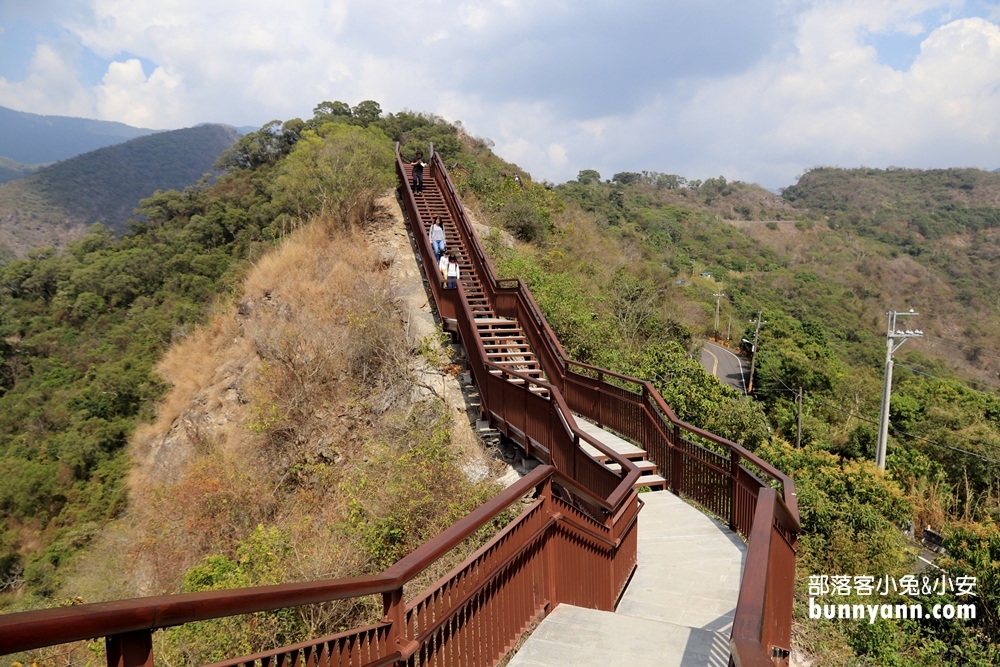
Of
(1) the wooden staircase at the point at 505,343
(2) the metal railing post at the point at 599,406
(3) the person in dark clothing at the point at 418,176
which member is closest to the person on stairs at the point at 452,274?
(1) the wooden staircase at the point at 505,343

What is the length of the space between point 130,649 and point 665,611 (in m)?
5.17

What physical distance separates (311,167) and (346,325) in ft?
40.0

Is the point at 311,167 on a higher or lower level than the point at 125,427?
higher

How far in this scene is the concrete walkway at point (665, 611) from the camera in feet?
13.2

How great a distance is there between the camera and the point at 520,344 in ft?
44.2

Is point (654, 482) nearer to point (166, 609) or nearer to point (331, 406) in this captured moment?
point (331, 406)

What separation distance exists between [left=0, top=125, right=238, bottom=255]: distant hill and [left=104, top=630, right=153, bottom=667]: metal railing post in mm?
93333

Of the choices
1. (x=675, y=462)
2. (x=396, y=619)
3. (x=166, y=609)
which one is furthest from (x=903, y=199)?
(x=166, y=609)

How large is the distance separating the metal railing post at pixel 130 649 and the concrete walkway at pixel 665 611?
271 centimetres

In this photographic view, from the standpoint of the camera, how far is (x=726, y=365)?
52625 mm

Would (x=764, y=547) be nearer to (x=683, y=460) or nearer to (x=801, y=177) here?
(x=683, y=460)

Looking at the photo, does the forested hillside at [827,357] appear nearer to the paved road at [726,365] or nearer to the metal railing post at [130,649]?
the paved road at [726,365]

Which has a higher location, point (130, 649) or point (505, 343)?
point (130, 649)

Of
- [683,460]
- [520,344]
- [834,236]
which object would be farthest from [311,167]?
[834,236]
